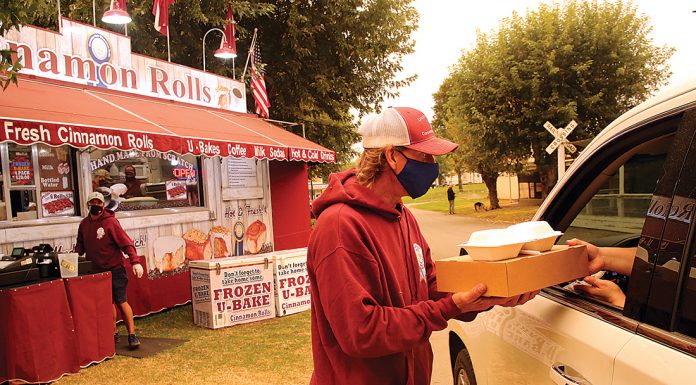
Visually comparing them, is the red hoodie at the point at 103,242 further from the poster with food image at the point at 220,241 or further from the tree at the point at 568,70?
the tree at the point at 568,70

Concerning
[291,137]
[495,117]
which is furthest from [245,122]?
[495,117]

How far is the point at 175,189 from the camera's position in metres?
8.74

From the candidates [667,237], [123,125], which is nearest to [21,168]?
[123,125]

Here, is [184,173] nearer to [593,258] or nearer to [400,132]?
[400,132]

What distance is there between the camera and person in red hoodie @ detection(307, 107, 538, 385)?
1.78 meters

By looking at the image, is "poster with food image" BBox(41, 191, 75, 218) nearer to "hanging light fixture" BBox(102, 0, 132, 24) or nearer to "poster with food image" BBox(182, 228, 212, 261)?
"poster with food image" BBox(182, 228, 212, 261)

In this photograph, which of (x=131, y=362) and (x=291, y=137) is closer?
(x=131, y=362)

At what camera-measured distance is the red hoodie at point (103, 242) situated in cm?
630

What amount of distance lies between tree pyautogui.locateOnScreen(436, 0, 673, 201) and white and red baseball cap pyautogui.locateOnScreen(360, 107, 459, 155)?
18929 mm

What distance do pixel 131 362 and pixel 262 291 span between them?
6.90 ft

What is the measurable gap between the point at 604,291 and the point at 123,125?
5806mm

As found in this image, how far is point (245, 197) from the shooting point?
9.96m

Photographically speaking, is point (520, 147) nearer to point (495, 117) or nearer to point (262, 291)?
point (495, 117)

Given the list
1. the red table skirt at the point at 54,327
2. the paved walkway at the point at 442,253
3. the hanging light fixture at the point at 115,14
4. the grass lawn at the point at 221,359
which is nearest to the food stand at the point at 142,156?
the hanging light fixture at the point at 115,14
